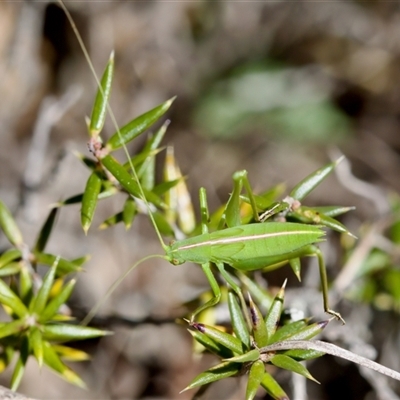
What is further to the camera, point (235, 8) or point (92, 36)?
point (235, 8)

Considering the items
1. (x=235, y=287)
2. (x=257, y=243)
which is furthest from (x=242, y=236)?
(x=235, y=287)

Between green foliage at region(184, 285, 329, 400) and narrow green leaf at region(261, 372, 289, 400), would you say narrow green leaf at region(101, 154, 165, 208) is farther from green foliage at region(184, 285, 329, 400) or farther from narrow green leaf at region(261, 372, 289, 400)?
narrow green leaf at region(261, 372, 289, 400)

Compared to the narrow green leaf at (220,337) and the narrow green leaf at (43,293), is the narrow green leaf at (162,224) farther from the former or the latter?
the narrow green leaf at (220,337)

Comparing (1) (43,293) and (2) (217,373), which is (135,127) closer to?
(1) (43,293)

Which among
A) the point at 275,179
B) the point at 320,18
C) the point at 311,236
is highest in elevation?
the point at 311,236

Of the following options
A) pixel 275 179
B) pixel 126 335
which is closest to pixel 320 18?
pixel 275 179

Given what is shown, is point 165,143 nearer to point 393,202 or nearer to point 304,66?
point 304,66
